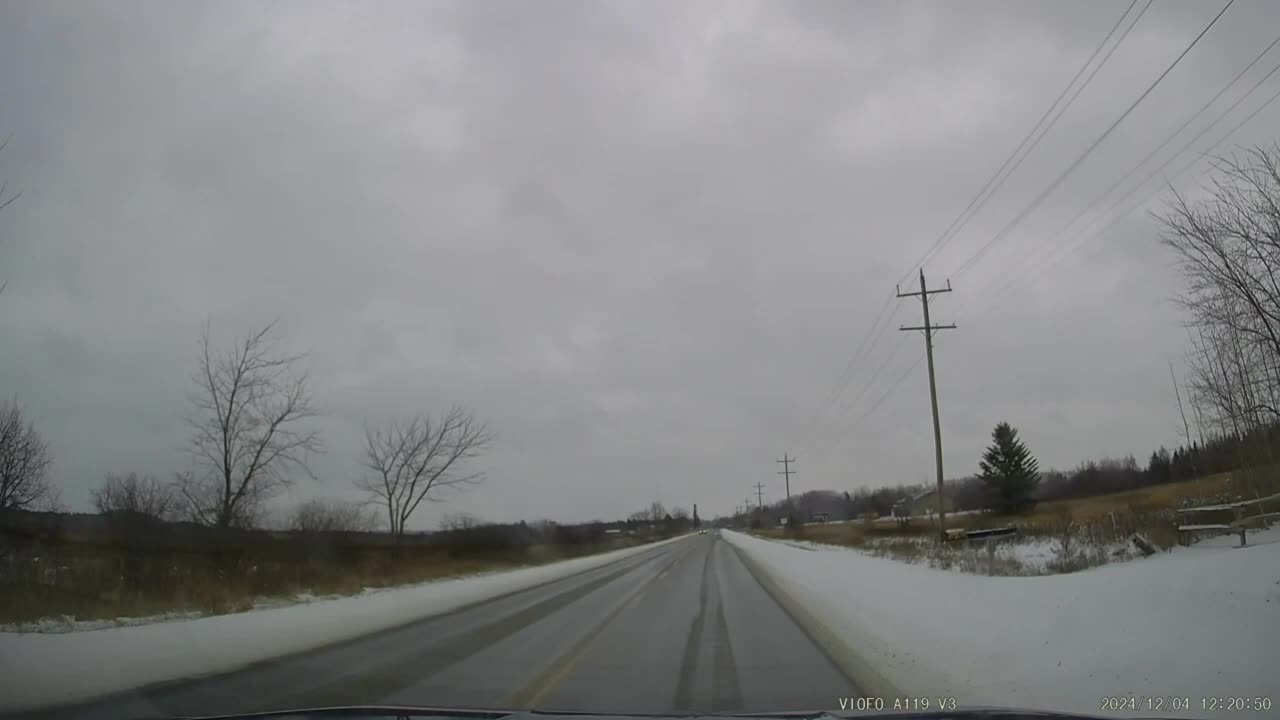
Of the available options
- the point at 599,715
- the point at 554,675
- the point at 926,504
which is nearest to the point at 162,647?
the point at 554,675

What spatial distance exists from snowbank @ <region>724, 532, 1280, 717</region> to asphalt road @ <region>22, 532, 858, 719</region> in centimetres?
98

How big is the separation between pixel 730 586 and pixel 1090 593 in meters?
13.2

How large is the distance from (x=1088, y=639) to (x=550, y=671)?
6269mm

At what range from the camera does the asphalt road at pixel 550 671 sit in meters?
7.07

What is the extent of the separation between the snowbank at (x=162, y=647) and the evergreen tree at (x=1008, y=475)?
2004 inches

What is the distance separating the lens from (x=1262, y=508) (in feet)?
56.2

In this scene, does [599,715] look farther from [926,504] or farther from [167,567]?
[926,504]

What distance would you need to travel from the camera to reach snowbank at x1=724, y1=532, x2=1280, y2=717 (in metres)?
6.39

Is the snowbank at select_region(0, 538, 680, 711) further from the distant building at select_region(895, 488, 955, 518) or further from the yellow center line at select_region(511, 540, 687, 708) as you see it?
the distant building at select_region(895, 488, 955, 518)

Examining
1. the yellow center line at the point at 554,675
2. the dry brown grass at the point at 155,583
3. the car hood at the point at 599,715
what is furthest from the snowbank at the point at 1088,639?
the dry brown grass at the point at 155,583

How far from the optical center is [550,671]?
8680 mm

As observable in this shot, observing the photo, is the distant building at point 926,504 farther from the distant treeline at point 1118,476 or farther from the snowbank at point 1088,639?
the snowbank at point 1088,639

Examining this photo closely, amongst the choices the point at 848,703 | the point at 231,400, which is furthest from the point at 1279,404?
the point at 231,400

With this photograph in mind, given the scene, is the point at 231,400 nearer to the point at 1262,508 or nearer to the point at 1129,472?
the point at 1262,508
